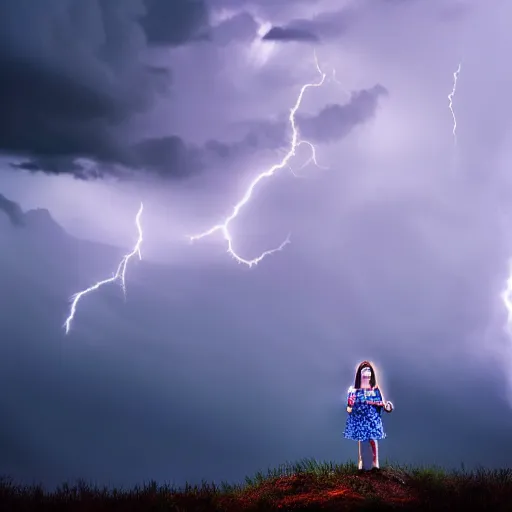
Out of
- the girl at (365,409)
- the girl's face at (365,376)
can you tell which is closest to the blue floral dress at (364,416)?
the girl at (365,409)

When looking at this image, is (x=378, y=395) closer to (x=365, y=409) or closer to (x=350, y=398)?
(x=365, y=409)

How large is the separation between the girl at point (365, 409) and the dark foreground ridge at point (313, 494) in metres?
0.47

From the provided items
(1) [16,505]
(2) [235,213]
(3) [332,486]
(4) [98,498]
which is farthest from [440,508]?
(2) [235,213]

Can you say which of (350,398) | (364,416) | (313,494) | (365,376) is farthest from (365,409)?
(313,494)

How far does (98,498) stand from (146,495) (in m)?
0.63

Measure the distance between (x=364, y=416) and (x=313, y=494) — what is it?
1534mm

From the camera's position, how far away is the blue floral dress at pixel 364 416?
957cm

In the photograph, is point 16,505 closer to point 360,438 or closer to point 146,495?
point 146,495

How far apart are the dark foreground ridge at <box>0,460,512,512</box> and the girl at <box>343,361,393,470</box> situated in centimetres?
47

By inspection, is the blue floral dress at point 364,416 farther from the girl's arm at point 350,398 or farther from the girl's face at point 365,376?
the girl's face at point 365,376

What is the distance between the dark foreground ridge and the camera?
809cm

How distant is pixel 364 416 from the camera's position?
9.66 metres

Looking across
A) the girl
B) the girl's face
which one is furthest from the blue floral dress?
the girl's face

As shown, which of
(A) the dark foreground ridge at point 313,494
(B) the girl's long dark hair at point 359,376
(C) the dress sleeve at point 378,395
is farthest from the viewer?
(B) the girl's long dark hair at point 359,376
